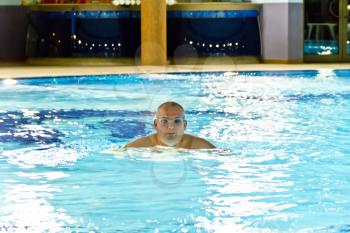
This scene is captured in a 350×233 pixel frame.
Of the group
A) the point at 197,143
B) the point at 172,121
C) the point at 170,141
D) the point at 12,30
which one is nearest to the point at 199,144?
the point at 197,143

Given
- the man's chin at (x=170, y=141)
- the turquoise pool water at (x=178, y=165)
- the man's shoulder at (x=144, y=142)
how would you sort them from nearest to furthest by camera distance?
the turquoise pool water at (x=178, y=165)
the man's chin at (x=170, y=141)
the man's shoulder at (x=144, y=142)

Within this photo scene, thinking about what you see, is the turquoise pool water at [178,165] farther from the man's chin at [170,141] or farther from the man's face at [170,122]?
the man's face at [170,122]

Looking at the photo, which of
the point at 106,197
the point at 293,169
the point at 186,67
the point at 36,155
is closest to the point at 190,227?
the point at 106,197

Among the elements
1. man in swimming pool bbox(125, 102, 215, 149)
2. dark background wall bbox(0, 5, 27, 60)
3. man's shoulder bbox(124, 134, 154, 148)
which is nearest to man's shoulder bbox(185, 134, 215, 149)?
man in swimming pool bbox(125, 102, 215, 149)

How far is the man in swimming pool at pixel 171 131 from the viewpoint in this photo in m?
6.07

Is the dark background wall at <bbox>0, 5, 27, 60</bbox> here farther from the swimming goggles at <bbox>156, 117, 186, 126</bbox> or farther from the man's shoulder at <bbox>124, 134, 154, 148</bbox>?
the swimming goggles at <bbox>156, 117, 186, 126</bbox>

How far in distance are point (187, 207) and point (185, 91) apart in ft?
23.8

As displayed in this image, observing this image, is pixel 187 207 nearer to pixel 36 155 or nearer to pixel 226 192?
pixel 226 192

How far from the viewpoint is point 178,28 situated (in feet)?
56.8

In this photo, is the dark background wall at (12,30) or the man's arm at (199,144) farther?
the dark background wall at (12,30)

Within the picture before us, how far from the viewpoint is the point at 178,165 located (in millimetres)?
6402

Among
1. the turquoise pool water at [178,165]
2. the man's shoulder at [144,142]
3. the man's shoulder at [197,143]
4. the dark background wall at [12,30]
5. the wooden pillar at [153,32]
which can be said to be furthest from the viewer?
the dark background wall at [12,30]

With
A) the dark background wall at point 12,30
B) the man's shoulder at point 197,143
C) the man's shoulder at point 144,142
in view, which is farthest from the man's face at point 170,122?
the dark background wall at point 12,30

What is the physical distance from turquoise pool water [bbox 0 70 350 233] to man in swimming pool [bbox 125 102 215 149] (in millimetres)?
81
